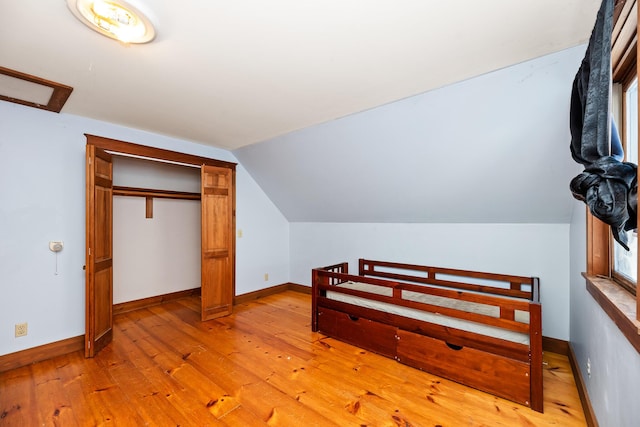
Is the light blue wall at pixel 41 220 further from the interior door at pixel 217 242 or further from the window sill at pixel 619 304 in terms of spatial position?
the window sill at pixel 619 304

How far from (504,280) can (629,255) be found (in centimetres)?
143

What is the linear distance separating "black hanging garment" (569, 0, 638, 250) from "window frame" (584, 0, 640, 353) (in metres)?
0.13

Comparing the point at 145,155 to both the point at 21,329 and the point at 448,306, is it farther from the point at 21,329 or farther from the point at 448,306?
the point at 448,306

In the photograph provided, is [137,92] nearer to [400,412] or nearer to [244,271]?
[244,271]

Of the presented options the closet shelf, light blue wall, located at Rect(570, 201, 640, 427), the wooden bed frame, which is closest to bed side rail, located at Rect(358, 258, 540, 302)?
the wooden bed frame

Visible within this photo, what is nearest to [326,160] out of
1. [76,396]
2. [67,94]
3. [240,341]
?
[240,341]

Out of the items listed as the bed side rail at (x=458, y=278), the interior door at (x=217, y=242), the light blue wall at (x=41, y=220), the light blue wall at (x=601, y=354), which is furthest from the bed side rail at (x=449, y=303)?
the light blue wall at (x=41, y=220)

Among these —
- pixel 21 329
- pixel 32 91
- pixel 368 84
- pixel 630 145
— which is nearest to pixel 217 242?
pixel 21 329

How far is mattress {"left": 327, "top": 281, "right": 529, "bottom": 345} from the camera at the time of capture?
209 centimetres

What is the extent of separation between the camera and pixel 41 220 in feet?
8.67

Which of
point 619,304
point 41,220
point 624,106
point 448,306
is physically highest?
point 624,106

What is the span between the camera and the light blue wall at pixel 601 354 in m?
1.09

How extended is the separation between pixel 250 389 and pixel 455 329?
1617 mm

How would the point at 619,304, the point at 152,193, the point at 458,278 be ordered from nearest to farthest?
1. the point at 619,304
2. the point at 458,278
3. the point at 152,193
